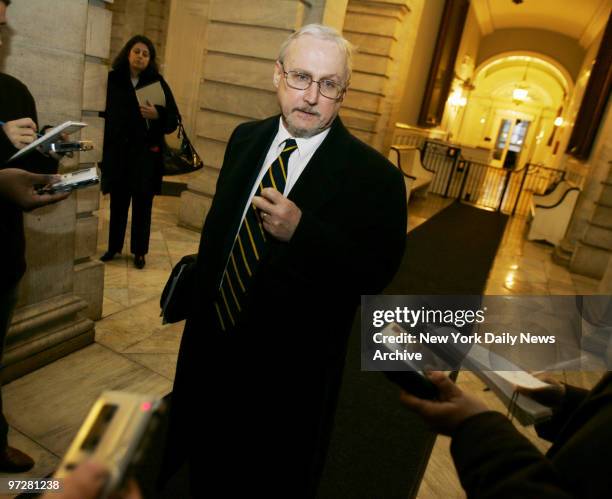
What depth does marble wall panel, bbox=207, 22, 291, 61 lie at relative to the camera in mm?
5199

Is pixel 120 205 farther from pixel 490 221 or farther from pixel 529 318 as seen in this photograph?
pixel 490 221

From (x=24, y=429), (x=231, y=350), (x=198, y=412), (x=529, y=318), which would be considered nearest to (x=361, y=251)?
(x=231, y=350)

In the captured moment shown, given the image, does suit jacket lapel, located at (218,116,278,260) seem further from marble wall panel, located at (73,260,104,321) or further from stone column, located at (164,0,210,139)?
stone column, located at (164,0,210,139)

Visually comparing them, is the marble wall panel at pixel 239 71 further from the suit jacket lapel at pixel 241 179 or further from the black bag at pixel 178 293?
the black bag at pixel 178 293

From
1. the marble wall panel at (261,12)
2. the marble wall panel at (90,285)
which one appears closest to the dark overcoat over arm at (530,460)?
the marble wall panel at (90,285)

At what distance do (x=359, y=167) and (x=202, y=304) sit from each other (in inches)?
31.1

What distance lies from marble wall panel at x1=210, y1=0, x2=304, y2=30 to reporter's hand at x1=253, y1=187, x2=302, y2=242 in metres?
4.40

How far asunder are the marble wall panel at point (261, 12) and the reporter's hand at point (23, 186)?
13.8ft

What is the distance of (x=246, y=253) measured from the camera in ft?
5.36

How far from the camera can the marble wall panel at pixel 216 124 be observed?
5711 mm

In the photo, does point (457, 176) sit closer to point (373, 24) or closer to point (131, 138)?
point (373, 24)

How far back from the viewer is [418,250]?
7121 mm

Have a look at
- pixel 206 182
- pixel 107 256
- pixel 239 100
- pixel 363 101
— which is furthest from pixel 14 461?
pixel 363 101

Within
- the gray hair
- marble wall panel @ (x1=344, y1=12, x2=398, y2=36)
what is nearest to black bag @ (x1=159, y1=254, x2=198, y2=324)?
the gray hair
